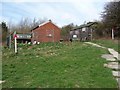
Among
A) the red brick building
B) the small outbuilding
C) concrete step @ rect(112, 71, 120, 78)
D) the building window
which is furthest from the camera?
the small outbuilding

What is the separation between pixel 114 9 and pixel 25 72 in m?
35.4

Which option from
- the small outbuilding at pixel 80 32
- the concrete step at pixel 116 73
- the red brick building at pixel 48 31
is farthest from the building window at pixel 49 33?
the concrete step at pixel 116 73

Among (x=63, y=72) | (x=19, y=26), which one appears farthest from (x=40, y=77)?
(x=19, y=26)

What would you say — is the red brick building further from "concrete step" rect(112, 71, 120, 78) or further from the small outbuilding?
"concrete step" rect(112, 71, 120, 78)

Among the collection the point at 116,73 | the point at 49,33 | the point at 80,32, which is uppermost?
the point at 80,32

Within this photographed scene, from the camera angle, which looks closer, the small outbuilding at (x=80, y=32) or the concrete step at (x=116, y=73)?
the concrete step at (x=116, y=73)

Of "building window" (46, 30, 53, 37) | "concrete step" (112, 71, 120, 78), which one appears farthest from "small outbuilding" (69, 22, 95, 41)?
"concrete step" (112, 71, 120, 78)

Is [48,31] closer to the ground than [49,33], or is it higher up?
higher up

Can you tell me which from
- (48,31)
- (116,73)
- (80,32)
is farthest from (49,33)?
(116,73)

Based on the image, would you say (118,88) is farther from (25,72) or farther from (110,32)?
(110,32)

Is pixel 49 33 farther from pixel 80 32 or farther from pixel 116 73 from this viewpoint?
pixel 116 73

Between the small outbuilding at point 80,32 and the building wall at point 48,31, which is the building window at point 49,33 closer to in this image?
the building wall at point 48,31

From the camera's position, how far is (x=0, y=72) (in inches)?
398

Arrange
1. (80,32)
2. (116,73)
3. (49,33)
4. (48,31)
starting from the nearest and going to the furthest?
(116,73), (48,31), (49,33), (80,32)
